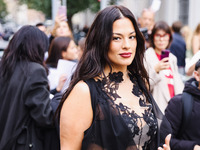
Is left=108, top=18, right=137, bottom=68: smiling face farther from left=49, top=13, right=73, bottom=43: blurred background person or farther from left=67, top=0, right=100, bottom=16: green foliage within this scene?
left=67, top=0, right=100, bottom=16: green foliage

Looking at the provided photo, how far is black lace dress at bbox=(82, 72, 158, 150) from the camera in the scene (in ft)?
6.16

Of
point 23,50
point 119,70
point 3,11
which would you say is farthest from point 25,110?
point 3,11

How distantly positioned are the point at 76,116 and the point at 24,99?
1.22m

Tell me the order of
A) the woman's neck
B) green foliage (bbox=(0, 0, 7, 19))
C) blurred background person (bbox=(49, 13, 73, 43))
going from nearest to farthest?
the woman's neck → blurred background person (bbox=(49, 13, 73, 43)) → green foliage (bbox=(0, 0, 7, 19))

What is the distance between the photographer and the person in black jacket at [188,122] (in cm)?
262

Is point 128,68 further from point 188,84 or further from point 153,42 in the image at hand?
point 153,42

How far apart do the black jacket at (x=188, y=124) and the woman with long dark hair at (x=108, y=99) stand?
0.52 metres

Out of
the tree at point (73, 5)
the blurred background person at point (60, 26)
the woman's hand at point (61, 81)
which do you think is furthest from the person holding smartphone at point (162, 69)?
the tree at point (73, 5)

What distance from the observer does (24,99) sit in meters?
2.95

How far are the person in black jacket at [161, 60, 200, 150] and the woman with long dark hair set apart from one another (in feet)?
1.69

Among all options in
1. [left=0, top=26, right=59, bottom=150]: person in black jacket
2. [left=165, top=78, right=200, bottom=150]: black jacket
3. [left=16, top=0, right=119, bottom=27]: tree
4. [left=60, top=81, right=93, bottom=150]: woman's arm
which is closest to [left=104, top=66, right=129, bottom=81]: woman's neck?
[left=60, top=81, right=93, bottom=150]: woman's arm

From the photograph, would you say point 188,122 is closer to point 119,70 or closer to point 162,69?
point 119,70

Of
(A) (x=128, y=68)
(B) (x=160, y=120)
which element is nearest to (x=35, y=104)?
(A) (x=128, y=68)

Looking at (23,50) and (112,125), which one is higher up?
(23,50)
